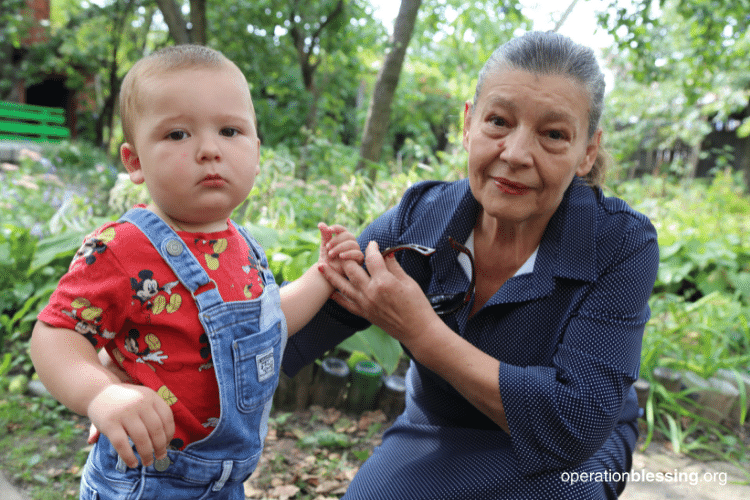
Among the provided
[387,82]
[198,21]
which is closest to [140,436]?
[387,82]

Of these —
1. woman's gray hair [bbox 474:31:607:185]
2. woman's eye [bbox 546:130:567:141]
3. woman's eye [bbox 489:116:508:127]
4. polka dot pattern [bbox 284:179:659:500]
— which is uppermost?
woman's gray hair [bbox 474:31:607:185]

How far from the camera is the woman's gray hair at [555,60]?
53.3 inches

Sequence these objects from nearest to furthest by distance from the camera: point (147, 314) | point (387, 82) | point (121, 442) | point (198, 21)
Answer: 1. point (121, 442)
2. point (147, 314)
3. point (387, 82)
4. point (198, 21)

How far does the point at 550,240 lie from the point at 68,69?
14.9 metres

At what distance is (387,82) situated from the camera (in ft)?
16.2

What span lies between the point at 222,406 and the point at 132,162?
0.57 metres

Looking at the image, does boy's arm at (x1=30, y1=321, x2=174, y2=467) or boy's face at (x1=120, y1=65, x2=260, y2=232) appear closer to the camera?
boy's arm at (x1=30, y1=321, x2=174, y2=467)

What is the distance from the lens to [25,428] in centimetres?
234

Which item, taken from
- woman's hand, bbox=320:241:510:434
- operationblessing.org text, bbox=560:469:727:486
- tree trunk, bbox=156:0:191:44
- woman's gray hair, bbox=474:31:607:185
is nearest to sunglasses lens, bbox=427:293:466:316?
woman's hand, bbox=320:241:510:434

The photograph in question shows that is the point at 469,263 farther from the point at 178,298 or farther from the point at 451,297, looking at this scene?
the point at 178,298

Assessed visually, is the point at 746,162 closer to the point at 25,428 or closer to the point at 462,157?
the point at 462,157

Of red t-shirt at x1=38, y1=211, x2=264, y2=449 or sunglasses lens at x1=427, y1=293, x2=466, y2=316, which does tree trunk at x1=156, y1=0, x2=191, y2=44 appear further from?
red t-shirt at x1=38, y1=211, x2=264, y2=449

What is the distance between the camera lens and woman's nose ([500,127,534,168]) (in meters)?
1.37

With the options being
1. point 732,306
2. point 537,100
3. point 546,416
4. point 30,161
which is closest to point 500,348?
point 546,416
